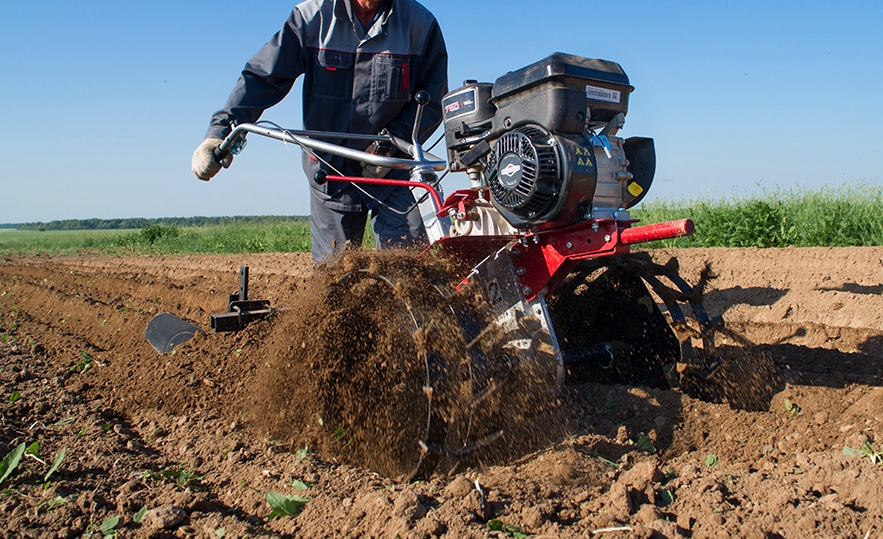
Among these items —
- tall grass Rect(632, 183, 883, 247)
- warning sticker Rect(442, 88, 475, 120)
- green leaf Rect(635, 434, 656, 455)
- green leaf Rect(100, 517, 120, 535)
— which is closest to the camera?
→ green leaf Rect(100, 517, 120, 535)

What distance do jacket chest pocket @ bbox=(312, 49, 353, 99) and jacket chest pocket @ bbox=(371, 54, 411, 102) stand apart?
123 mm

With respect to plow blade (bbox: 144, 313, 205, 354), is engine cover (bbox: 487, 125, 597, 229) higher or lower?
higher

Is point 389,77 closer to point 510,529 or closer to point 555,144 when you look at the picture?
point 555,144

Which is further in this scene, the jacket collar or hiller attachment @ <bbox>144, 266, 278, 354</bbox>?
the jacket collar

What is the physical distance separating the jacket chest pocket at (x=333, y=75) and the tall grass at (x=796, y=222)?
7361 millimetres

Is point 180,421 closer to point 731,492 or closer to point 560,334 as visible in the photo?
point 560,334

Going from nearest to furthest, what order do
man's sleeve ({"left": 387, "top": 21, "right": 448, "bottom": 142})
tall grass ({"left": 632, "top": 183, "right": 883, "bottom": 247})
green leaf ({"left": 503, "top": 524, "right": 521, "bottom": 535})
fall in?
green leaf ({"left": 503, "top": 524, "right": 521, "bottom": 535})
man's sleeve ({"left": 387, "top": 21, "right": 448, "bottom": 142})
tall grass ({"left": 632, "top": 183, "right": 883, "bottom": 247})

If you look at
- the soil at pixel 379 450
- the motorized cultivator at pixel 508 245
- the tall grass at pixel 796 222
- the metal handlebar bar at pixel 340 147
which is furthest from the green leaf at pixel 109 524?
A: the tall grass at pixel 796 222

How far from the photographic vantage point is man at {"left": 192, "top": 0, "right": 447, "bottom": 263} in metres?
3.56

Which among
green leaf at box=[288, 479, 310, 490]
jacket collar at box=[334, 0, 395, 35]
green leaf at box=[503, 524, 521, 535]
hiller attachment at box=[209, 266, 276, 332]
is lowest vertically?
green leaf at box=[503, 524, 521, 535]

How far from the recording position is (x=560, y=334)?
350 centimetres

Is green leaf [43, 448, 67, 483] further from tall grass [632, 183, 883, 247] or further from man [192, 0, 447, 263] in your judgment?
tall grass [632, 183, 883, 247]

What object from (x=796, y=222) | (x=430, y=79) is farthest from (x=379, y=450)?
(x=796, y=222)

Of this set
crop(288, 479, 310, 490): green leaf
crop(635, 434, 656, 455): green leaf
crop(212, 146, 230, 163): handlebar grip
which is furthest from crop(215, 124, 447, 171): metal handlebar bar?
crop(635, 434, 656, 455): green leaf
